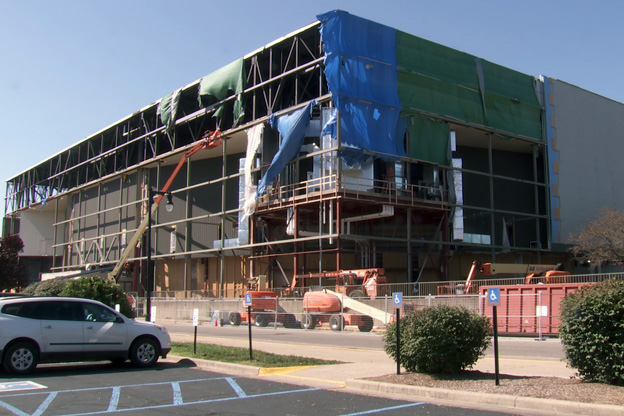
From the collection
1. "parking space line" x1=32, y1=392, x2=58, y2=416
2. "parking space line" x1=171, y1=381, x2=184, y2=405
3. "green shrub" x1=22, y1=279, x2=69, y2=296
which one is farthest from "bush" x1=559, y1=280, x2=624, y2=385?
"green shrub" x1=22, y1=279, x2=69, y2=296

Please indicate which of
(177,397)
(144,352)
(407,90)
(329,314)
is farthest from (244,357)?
(407,90)

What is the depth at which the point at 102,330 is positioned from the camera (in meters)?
14.2

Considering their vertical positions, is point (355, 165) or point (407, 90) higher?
point (407, 90)

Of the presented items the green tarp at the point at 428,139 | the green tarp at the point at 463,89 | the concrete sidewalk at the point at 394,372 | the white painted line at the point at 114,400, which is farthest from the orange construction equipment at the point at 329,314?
the white painted line at the point at 114,400

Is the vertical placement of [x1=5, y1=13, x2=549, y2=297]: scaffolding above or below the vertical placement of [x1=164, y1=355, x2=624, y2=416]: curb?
above

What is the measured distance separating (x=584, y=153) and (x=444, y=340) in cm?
4703

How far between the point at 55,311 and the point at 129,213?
161 ft

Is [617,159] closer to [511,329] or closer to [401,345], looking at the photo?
[511,329]

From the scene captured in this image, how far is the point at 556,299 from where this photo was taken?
24.2 meters

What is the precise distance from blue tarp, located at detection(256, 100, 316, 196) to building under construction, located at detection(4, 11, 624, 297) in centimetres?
10

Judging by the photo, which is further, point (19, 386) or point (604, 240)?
point (604, 240)

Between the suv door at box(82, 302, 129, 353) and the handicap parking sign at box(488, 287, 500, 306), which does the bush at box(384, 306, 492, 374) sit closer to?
the handicap parking sign at box(488, 287, 500, 306)

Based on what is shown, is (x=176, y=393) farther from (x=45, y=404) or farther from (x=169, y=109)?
(x=169, y=109)

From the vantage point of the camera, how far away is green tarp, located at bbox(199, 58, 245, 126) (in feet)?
156
